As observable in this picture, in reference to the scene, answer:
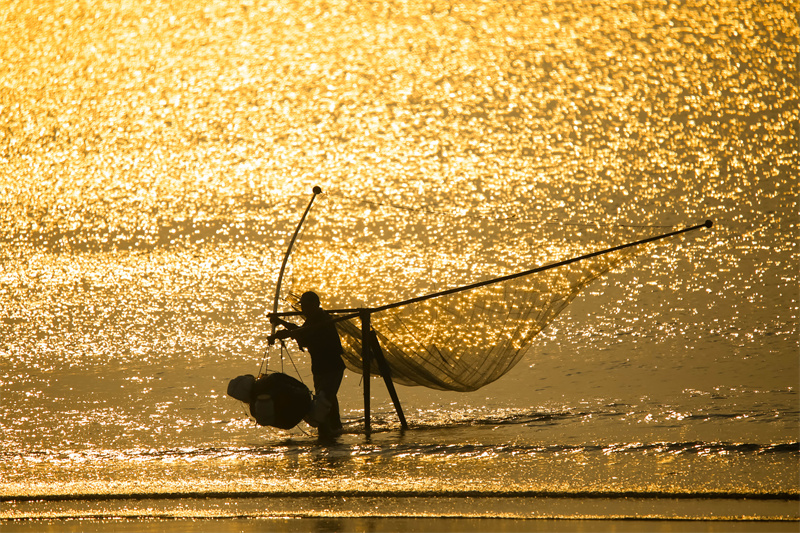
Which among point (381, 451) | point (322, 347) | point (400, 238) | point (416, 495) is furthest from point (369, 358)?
point (400, 238)

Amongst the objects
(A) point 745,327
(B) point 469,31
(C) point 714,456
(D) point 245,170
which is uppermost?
(B) point 469,31

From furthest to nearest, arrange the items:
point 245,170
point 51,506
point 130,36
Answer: point 130,36 → point 245,170 → point 51,506

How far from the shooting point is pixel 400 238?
19609 millimetres

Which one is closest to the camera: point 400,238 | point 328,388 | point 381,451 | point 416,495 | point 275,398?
point 416,495

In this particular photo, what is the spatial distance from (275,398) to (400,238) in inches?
422

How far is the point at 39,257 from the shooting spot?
19984 mm

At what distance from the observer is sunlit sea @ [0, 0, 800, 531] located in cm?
774

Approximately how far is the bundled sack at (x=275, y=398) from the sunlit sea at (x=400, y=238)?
0.34m

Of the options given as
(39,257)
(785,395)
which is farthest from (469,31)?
(785,395)

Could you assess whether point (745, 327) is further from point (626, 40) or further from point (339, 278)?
point (626, 40)

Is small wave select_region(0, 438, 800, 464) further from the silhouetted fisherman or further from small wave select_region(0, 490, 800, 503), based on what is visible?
small wave select_region(0, 490, 800, 503)

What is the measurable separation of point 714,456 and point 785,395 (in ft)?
10.6

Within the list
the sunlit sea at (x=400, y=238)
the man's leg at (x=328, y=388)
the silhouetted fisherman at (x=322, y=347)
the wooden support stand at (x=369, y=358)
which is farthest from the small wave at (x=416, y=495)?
the wooden support stand at (x=369, y=358)

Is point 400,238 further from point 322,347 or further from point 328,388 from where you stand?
point 328,388
